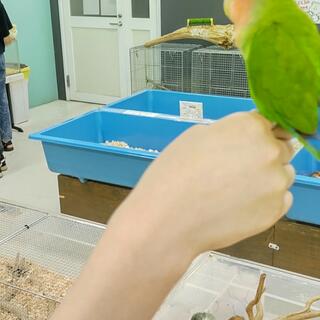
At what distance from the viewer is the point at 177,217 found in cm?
45

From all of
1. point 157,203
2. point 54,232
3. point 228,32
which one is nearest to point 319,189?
point 54,232

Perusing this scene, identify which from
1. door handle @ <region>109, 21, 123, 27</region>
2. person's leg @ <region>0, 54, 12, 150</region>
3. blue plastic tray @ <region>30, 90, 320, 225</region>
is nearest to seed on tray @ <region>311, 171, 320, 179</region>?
blue plastic tray @ <region>30, 90, 320, 225</region>

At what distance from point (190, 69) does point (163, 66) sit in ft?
0.70

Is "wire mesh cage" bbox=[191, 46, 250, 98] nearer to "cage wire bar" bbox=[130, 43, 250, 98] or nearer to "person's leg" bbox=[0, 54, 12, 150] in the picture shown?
"cage wire bar" bbox=[130, 43, 250, 98]

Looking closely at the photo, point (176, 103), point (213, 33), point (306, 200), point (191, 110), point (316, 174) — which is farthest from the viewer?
point (213, 33)

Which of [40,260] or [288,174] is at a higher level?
[288,174]

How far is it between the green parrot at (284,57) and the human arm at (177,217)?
0.07 m

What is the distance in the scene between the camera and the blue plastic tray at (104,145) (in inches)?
77.8

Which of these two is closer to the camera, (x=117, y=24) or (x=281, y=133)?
(x=281, y=133)

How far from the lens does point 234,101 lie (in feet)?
8.57

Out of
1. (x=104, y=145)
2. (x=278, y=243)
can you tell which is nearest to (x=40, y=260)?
(x=104, y=145)

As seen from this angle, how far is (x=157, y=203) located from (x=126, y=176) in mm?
1566

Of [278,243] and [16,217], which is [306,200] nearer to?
[278,243]

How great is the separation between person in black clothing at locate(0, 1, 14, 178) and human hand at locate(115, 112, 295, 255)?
290cm
